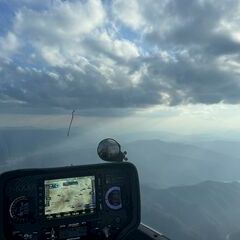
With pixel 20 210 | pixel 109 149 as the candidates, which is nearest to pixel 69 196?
pixel 20 210

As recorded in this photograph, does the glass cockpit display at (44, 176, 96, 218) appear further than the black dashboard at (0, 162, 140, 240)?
Yes

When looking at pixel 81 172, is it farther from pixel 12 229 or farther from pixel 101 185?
pixel 12 229

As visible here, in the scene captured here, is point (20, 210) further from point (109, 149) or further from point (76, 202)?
point (109, 149)

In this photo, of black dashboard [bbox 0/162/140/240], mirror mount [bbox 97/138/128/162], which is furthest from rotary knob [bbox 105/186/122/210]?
mirror mount [bbox 97/138/128/162]

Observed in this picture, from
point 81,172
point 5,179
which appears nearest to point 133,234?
point 81,172

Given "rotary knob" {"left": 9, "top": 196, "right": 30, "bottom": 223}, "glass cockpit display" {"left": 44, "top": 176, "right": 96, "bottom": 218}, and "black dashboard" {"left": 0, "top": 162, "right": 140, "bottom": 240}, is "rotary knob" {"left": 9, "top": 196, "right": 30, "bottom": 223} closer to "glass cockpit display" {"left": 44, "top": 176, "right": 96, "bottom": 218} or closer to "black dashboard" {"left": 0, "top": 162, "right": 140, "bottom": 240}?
"black dashboard" {"left": 0, "top": 162, "right": 140, "bottom": 240}

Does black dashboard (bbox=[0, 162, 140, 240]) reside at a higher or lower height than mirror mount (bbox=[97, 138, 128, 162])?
lower

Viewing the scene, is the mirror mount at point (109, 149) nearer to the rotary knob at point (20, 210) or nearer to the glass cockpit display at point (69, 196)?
the glass cockpit display at point (69, 196)

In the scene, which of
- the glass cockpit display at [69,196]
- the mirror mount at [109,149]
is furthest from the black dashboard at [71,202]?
the mirror mount at [109,149]
